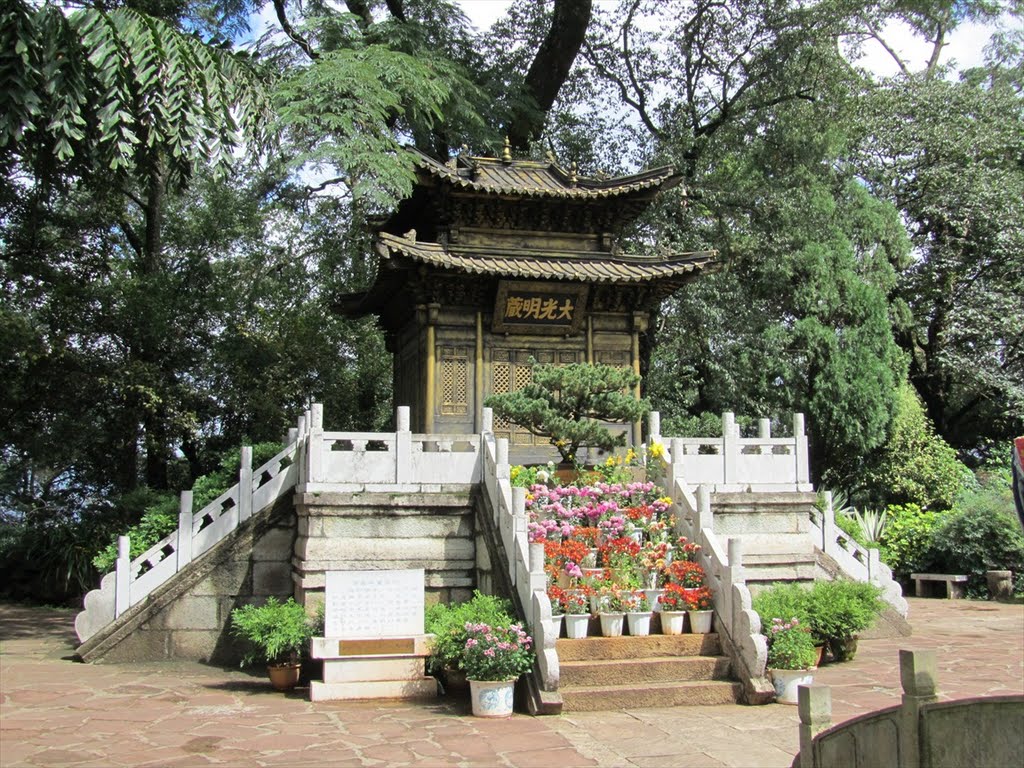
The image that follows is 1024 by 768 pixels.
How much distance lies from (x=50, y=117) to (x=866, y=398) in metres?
17.9

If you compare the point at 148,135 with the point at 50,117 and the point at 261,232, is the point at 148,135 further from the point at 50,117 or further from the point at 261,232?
the point at 261,232

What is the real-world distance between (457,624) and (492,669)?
767 mm

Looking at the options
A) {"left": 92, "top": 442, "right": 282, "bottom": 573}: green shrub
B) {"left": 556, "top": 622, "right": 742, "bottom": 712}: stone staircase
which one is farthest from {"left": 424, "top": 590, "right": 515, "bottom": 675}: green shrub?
{"left": 92, "top": 442, "right": 282, "bottom": 573}: green shrub

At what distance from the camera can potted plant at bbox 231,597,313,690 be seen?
34.7ft

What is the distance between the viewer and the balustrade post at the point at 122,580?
1248 centimetres

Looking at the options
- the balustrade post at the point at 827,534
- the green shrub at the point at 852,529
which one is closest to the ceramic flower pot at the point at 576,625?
the balustrade post at the point at 827,534

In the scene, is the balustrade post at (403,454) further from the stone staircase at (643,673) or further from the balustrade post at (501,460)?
the stone staircase at (643,673)

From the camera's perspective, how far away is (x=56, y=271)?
22.3 metres

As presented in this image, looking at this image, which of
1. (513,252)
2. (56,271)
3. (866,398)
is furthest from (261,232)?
(866,398)

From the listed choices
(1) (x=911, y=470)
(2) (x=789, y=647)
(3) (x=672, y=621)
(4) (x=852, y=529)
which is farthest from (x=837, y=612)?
(1) (x=911, y=470)

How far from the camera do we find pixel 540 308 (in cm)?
1580

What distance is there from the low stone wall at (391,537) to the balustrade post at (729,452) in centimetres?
332

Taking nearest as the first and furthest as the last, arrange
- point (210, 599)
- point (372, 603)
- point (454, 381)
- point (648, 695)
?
1. point (648, 695)
2. point (372, 603)
3. point (210, 599)
4. point (454, 381)

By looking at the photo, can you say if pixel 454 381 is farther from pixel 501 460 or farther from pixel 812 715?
pixel 812 715
